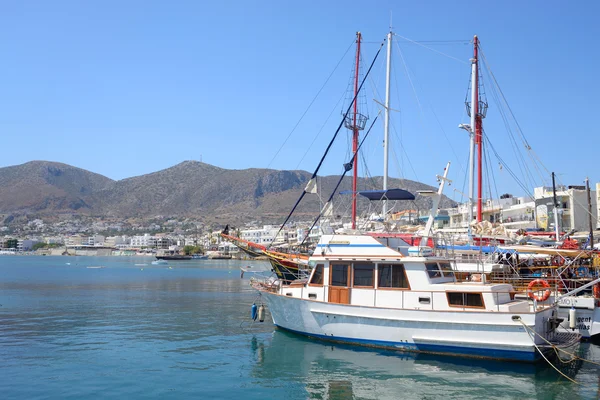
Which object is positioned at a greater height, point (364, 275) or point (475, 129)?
point (475, 129)

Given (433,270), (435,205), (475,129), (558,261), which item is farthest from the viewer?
(475,129)

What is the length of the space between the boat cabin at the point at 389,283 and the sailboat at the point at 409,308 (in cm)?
3

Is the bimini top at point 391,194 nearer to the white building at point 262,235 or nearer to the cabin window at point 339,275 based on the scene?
the cabin window at point 339,275

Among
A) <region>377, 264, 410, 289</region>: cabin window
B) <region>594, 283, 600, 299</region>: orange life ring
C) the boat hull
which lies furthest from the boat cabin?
<region>594, 283, 600, 299</region>: orange life ring

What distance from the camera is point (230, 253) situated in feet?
529

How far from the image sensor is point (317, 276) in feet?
65.8

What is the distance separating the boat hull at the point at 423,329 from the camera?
53.6 ft

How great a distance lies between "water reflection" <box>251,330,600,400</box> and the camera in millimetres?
14188

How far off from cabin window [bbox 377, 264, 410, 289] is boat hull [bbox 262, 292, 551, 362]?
99cm

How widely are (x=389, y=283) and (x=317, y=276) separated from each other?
283cm

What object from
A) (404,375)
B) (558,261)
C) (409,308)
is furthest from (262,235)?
(404,375)

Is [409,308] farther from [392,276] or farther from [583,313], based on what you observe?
[583,313]

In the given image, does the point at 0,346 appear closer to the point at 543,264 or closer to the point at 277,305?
the point at 277,305

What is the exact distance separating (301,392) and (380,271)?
5.94 meters
